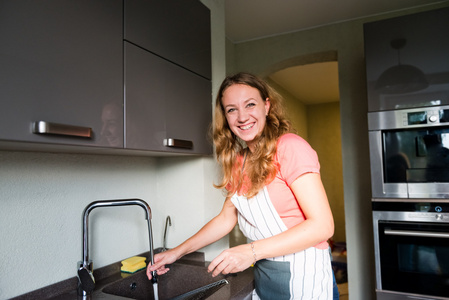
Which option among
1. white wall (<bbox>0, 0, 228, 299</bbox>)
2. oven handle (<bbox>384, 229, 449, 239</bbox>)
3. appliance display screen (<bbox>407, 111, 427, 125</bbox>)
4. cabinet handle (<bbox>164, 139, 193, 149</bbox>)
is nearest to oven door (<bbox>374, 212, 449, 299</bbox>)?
oven handle (<bbox>384, 229, 449, 239</bbox>)

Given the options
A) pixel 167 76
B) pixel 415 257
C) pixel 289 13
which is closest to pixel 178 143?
pixel 167 76

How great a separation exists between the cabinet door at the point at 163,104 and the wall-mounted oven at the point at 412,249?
1.06 meters

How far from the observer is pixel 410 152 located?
1.69m

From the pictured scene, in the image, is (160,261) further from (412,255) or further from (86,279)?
(412,255)

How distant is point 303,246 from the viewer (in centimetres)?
95

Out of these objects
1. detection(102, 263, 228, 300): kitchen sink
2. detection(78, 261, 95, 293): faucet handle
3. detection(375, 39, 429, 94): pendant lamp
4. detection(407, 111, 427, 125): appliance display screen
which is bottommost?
detection(102, 263, 228, 300): kitchen sink

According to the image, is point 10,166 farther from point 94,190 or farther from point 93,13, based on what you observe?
point 93,13

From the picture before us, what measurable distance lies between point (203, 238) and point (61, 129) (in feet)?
2.40

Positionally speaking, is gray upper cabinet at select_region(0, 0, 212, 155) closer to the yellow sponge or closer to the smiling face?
the smiling face

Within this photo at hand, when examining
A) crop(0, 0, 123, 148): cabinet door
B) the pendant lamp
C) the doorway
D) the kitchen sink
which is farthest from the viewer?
the doorway

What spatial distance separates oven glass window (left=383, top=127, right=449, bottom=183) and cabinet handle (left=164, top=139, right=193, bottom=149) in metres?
1.13

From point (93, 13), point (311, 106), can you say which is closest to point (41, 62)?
point (93, 13)

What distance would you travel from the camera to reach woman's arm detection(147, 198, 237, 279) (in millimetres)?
1239

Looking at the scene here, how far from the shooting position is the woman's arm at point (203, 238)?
4.07 feet
